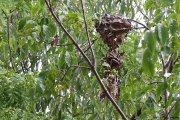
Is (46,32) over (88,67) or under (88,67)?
over

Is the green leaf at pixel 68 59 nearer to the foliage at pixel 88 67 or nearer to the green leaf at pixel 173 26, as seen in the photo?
the foliage at pixel 88 67

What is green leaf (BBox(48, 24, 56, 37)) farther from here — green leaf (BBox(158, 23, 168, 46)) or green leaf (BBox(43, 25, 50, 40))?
green leaf (BBox(158, 23, 168, 46))

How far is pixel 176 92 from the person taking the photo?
39.9 inches

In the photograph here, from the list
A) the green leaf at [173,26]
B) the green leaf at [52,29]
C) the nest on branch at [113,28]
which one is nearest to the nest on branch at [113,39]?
the nest on branch at [113,28]

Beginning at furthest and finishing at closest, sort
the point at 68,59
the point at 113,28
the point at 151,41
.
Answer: the point at 113,28 → the point at 68,59 → the point at 151,41

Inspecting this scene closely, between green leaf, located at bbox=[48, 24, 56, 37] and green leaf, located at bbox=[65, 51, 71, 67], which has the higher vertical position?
green leaf, located at bbox=[48, 24, 56, 37]

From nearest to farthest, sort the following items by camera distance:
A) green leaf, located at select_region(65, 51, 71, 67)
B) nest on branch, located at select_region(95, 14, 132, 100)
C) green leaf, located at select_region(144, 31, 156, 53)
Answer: green leaf, located at select_region(144, 31, 156, 53)
green leaf, located at select_region(65, 51, 71, 67)
nest on branch, located at select_region(95, 14, 132, 100)

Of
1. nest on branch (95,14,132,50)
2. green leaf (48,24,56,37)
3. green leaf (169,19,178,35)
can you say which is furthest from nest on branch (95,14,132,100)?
green leaf (169,19,178,35)

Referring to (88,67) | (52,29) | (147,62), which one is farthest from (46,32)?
(147,62)

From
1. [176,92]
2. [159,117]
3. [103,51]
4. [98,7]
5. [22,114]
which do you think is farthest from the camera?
[98,7]

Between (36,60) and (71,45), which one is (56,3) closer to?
(71,45)

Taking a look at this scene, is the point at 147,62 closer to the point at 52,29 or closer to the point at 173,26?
the point at 173,26

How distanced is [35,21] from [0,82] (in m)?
0.35

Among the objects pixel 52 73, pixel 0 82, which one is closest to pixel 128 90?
pixel 52 73
